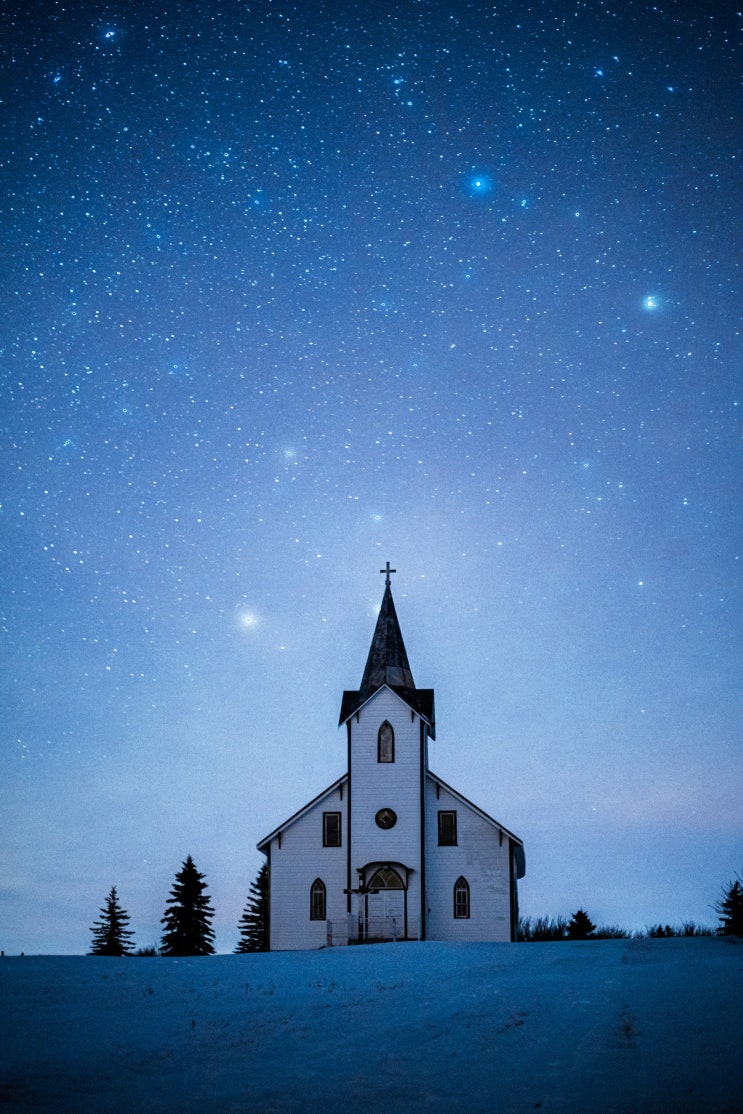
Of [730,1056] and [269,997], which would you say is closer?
[730,1056]

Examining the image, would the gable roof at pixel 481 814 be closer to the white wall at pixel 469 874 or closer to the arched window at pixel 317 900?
the white wall at pixel 469 874

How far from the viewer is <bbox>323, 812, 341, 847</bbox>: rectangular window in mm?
38438

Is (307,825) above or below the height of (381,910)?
above

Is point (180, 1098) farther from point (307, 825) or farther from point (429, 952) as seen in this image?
point (307, 825)

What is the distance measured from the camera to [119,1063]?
8.87 metres

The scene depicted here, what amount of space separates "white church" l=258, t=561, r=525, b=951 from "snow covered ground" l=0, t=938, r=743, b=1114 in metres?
20.9

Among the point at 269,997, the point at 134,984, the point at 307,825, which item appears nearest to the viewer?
the point at 269,997

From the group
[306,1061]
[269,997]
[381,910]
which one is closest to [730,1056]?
[306,1061]

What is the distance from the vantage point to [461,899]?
37250 mm

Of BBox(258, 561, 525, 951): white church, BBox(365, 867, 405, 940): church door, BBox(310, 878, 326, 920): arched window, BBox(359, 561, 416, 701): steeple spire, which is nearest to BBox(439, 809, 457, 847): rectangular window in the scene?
BBox(258, 561, 525, 951): white church

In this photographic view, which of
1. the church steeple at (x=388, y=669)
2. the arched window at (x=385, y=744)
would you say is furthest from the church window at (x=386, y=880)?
the church steeple at (x=388, y=669)

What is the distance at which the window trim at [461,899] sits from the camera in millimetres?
37094

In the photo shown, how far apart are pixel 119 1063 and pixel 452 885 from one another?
30.3 m

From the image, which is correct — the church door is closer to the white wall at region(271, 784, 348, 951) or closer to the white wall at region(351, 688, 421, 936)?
the white wall at region(351, 688, 421, 936)
